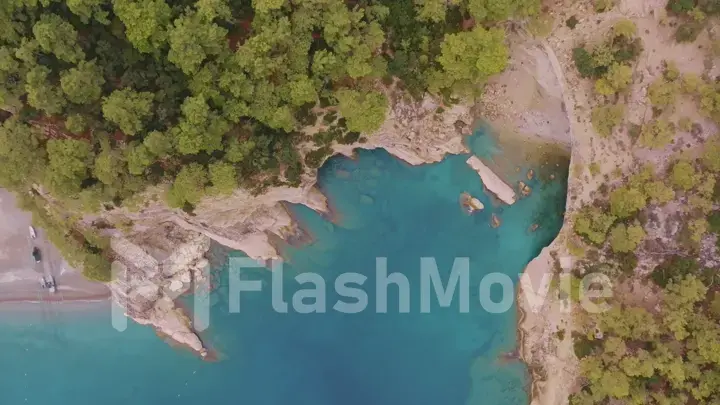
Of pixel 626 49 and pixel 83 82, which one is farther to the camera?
pixel 626 49

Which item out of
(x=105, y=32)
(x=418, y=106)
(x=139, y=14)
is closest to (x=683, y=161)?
(x=418, y=106)

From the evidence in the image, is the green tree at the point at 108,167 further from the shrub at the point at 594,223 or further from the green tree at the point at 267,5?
the shrub at the point at 594,223

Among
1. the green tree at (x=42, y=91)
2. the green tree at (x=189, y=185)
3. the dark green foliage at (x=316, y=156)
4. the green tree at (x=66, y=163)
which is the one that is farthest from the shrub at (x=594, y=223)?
the green tree at (x=42, y=91)

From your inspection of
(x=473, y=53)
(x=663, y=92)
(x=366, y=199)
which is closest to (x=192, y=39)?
(x=366, y=199)

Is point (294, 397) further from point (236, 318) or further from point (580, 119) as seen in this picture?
point (580, 119)

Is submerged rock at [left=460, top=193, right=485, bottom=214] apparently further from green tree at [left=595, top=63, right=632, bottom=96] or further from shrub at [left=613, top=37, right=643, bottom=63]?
shrub at [left=613, top=37, right=643, bottom=63]

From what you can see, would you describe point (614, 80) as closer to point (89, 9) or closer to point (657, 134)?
point (657, 134)
